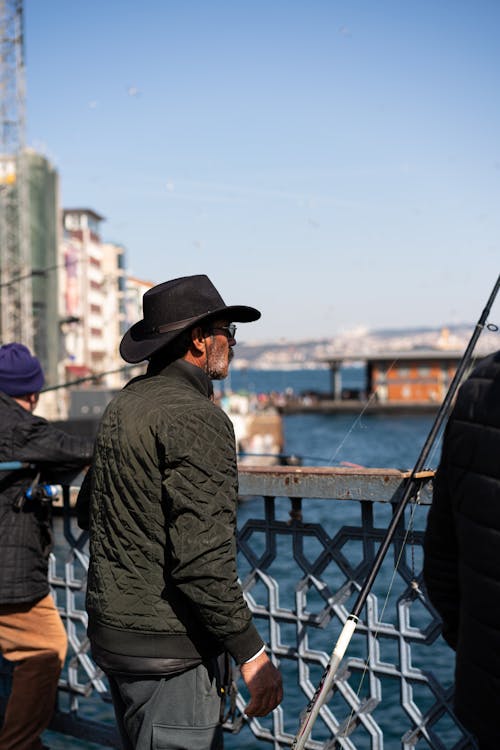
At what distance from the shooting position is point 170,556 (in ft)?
8.77

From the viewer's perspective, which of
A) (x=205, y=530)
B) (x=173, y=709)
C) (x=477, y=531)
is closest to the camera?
(x=477, y=531)

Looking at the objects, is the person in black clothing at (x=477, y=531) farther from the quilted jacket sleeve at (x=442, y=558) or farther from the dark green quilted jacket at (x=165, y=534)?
the dark green quilted jacket at (x=165, y=534)

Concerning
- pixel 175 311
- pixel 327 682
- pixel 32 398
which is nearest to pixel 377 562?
pixel 327 682

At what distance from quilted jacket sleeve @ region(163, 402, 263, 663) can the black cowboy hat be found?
0.33 metres

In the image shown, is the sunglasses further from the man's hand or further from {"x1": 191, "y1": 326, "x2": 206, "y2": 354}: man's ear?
the man's hand

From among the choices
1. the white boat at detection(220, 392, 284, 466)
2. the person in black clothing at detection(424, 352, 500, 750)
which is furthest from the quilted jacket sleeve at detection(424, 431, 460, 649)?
the white boat at detection(220, 392, 284, 466)

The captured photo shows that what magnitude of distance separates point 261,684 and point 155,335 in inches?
→ 40.9

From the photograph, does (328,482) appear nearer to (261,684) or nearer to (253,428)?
(261,684)

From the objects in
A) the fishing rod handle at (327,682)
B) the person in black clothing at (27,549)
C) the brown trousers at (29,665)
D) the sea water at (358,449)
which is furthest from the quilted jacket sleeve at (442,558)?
the brown trousers at (29,665)

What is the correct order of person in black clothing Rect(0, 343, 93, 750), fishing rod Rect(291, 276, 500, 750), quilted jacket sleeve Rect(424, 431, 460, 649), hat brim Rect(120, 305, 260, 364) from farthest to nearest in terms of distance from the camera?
person in black clothing Rect(0, 343, 93, 750), hat brim Rect(120, 305, 260, 364), fishing rod Rect(291, 276, 500, 750), quilted jacket sleeve Rect(424, 431, 460, 649)

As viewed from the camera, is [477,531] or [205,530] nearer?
[477,531]

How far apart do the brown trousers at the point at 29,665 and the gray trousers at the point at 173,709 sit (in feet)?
4.94

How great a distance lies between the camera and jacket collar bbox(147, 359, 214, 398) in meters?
2.87

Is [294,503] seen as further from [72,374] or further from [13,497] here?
[72,374]
